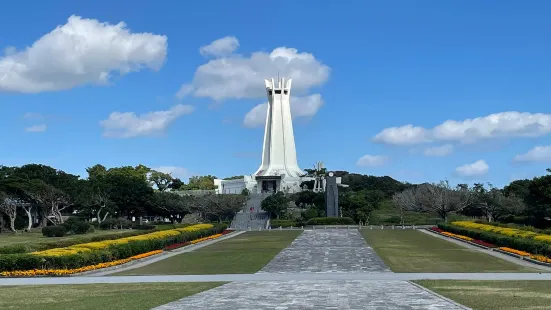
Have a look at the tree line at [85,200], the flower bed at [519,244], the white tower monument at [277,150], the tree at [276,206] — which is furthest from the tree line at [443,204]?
the flower bed at [519,244]

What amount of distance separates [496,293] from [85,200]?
1988 inches

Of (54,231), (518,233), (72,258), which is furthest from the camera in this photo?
(54,231)

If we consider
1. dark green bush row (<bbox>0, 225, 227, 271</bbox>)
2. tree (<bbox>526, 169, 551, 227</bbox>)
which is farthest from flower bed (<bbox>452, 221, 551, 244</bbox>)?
dark green bush row (<bbox>0, 225, 227, 271</bbox>)

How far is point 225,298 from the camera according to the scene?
1361 cm

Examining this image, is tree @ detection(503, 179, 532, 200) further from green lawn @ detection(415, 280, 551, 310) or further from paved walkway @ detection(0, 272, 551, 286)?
green lawn @ detection(415, 280, 551, 310)

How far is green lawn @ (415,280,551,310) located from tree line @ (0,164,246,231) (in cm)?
4388

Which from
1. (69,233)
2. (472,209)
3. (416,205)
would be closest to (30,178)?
(69,233)

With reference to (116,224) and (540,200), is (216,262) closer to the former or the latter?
(540,200)

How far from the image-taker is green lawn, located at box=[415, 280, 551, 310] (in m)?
12.2

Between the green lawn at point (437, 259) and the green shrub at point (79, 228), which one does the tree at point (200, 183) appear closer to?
the green shrub at point (79, 228)

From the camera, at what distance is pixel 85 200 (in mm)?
59531

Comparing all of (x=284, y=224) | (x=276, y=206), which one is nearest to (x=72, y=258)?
(x=284, y=224)

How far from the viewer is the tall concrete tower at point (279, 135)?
94.9 meters

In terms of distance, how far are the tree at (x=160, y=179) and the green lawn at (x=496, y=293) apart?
304 ft
